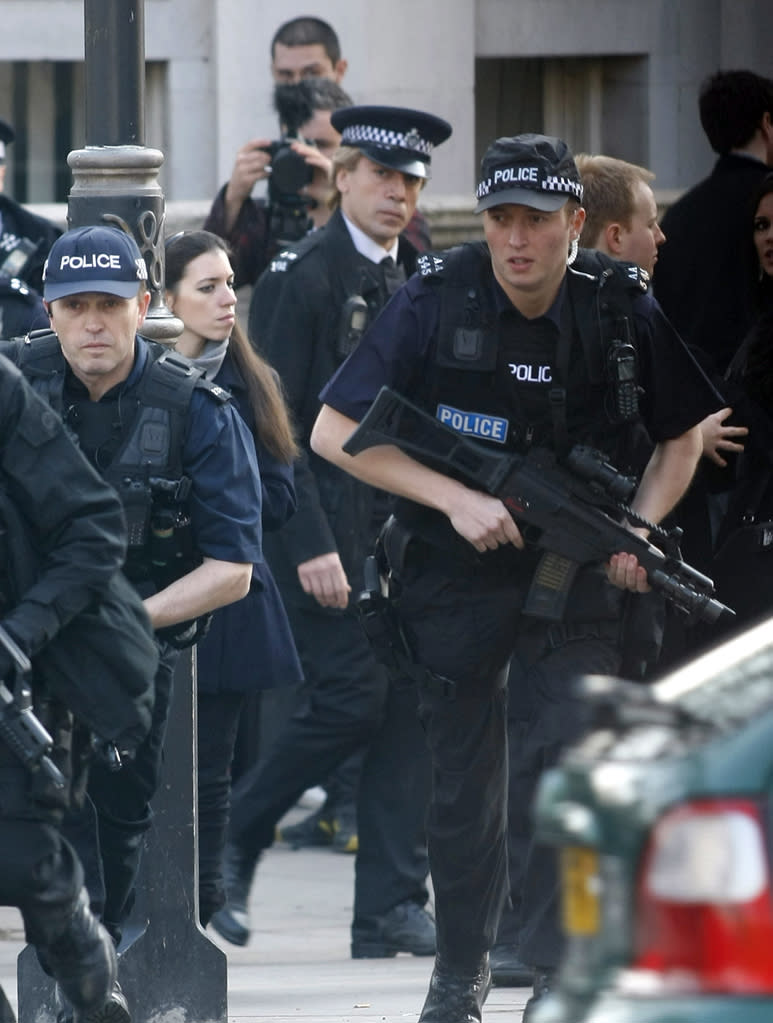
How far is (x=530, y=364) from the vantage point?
5.42 metres

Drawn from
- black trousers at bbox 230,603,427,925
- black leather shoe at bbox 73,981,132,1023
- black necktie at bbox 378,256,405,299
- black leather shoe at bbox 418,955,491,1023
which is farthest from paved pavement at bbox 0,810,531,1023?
black necktie at bbox 378,256,405,299

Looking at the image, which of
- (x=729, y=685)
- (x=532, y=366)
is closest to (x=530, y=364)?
(x=532, y=366)

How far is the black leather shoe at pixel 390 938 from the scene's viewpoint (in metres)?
6.61

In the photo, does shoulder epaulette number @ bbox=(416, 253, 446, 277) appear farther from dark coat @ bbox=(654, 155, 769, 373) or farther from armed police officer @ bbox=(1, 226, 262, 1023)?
dark coat @ bbox=(654, 155, 769, 373)

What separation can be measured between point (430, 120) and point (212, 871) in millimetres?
2189

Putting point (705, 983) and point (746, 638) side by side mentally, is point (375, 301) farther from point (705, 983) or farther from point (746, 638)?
point (705, 983)

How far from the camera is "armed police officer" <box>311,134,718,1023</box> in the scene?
17.7 ft

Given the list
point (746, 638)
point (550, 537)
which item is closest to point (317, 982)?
point (550, 537)

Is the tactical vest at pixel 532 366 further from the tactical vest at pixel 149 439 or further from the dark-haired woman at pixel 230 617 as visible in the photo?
the dark-haired woman at pixel 230 617

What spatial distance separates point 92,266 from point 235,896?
2.29m

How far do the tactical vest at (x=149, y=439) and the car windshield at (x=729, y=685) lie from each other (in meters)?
2.01

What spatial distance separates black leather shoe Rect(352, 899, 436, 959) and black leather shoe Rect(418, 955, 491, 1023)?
1.06 metres

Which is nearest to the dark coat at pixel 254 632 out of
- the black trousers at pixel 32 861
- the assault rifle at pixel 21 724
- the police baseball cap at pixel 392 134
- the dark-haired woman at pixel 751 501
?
the police baseball cap at pixel 392 134

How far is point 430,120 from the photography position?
6773 millimetres
